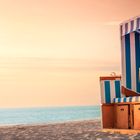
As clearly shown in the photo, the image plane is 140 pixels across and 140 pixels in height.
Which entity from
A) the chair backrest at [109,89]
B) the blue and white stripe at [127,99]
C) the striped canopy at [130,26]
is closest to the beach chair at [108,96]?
the chair backrest at [109,89]

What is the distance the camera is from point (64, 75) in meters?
9.19

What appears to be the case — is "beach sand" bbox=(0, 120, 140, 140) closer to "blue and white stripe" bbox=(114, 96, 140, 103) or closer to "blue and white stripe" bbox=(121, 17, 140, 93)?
"blue and white stripe" bbox=(114, 96, 140, 103)

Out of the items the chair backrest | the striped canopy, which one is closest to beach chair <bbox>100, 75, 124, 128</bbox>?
the chair backrest

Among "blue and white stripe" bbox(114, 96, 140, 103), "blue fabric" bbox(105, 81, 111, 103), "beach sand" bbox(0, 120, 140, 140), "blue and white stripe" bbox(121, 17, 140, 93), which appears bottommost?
"beach sand" bbox(0, 120, 140, 140)

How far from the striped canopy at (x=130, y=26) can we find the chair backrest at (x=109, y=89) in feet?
2.69

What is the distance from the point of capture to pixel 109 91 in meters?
6.06

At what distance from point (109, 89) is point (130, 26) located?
1.12 metres

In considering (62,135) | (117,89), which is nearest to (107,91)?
(117,89)

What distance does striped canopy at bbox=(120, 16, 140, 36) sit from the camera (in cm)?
577

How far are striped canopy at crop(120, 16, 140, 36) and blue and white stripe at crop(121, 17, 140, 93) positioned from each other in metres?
0.03

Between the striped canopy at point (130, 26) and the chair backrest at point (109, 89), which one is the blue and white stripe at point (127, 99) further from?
the striped canopy at point (130, 26)

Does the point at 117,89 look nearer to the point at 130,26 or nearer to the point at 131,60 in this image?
the point at 131,60

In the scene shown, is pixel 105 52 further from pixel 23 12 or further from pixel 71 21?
pixel 23 12

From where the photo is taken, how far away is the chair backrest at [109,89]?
19.9 feet
